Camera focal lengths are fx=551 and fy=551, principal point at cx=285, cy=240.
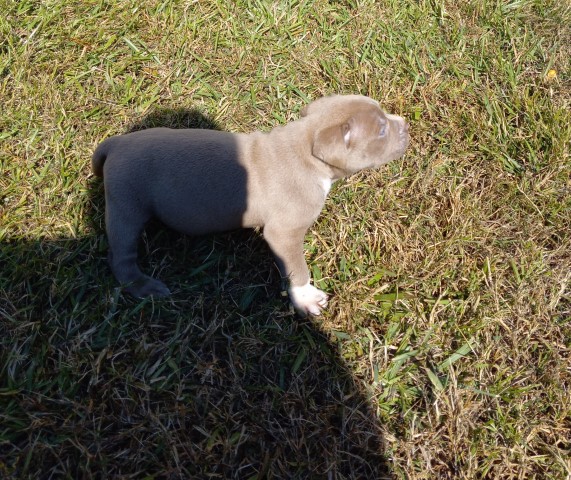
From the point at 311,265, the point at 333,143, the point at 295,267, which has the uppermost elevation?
the point at 333,143

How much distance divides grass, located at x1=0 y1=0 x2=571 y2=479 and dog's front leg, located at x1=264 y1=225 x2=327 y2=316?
0.55 feet

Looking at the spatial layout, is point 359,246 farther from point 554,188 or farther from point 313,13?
point 313,13

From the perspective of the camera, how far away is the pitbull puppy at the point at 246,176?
440 cm

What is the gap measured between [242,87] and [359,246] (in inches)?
91.5

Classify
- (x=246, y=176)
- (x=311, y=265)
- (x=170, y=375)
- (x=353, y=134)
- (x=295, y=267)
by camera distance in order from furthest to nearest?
(x=311, y=265)
(x=295, y=267)
(x=246, y=176)
(x=353, y=134)
(x=170, y=375)

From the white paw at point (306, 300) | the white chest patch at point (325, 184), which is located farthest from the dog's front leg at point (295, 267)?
the white chest patch at point (325, 184)

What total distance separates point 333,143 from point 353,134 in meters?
0.21

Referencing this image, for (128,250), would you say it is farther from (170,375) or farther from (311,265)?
(311,265)

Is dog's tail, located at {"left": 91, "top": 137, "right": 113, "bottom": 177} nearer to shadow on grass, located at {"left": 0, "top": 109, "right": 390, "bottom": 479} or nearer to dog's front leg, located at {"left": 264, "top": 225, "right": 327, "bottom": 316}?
shadow on grass, located at {"left": 0, "top": 109, "right": 390, "bottom": 479}

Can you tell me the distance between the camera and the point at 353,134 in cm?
440

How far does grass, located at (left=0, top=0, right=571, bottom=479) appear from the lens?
13.4ft

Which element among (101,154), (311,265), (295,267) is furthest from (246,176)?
(101,154)

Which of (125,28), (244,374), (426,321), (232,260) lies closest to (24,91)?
(125,28)

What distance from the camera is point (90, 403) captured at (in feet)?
13.3
